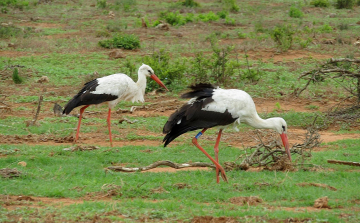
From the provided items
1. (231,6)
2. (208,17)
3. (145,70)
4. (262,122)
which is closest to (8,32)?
(208,17)

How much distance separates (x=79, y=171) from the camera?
7527mm

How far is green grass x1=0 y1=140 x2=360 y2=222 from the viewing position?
5.73 metres

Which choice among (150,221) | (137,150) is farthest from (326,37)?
(150,221)

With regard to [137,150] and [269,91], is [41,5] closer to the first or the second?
[269,91]

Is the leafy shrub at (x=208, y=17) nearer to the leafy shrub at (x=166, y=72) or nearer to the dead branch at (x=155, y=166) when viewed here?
the leafy shrub at (x=166, y=72)

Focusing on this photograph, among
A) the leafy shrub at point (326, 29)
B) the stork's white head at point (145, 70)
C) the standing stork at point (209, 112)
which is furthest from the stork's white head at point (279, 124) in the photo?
the leafy shrub at point (326, 29)

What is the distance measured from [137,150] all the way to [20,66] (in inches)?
300

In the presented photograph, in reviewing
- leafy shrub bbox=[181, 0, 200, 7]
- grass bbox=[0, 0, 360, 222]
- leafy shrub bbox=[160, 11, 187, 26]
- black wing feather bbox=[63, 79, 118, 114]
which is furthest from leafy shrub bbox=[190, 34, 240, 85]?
leafy shrub bbox=[181, 0, 200, 7]

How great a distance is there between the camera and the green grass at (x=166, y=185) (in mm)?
5727

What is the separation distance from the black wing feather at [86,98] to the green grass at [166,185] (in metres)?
1.24

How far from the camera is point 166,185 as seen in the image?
673 centimetres

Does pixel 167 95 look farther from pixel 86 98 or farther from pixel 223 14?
pixel 223 14

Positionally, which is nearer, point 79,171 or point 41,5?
point 79,171

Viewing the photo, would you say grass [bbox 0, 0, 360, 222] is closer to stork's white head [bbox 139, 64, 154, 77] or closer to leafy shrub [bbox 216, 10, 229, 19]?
leafy shrub [bbox 216, 10, 229, 19]
